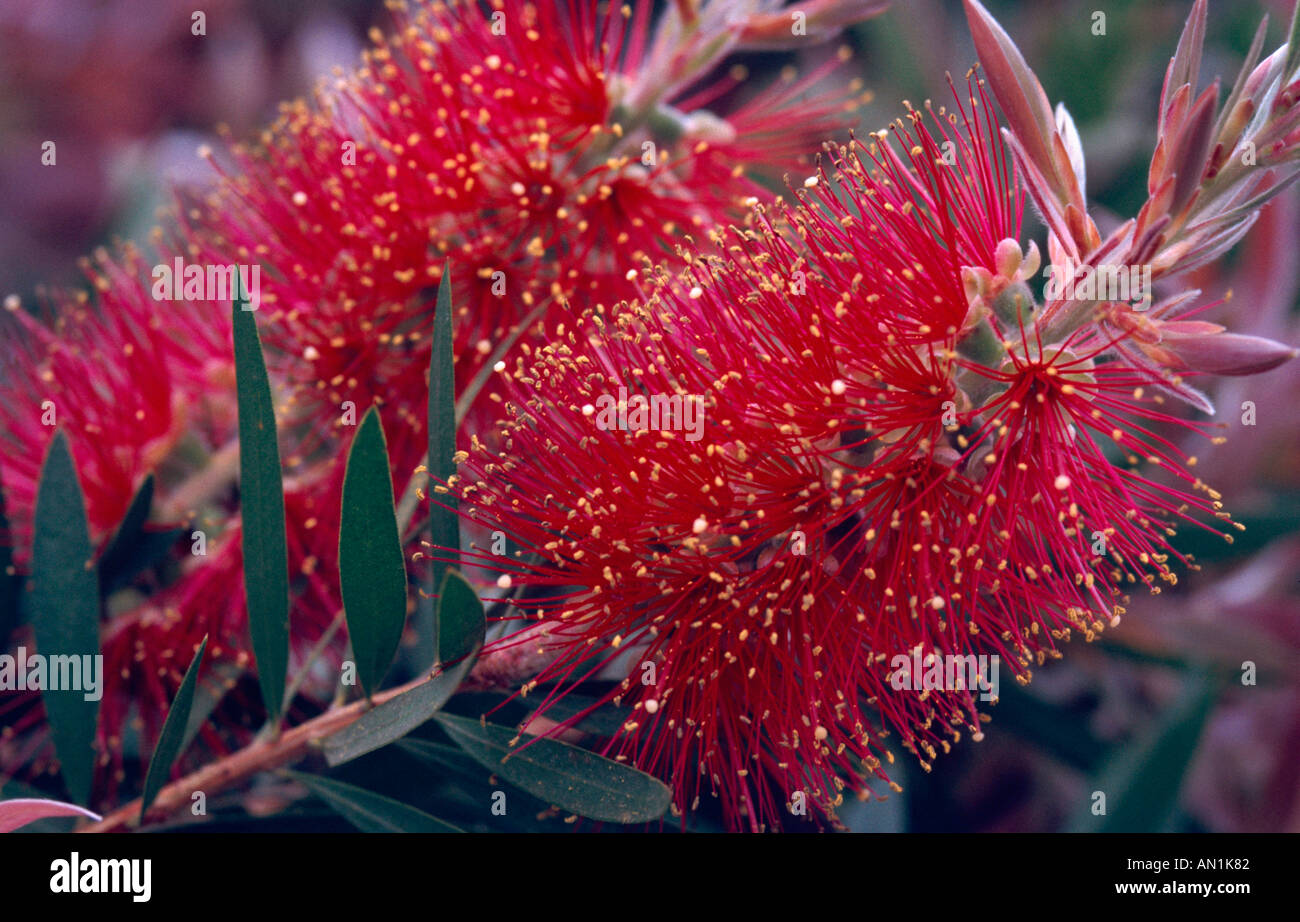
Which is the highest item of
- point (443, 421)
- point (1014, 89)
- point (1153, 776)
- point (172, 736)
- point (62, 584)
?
point (1014, 89)

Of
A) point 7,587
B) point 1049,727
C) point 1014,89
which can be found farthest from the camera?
point 1049,727

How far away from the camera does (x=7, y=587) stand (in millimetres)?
964

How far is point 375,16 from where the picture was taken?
210 cm

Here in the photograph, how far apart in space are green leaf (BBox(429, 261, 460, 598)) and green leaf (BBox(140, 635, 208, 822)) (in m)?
0.20

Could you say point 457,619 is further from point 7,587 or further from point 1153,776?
point 1153,776

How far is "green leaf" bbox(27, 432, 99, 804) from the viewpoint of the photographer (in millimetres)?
856

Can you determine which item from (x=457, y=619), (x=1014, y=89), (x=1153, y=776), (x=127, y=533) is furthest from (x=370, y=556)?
(x=1153, y=776)

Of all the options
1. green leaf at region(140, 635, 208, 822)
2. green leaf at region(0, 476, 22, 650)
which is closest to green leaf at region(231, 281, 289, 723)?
green leaf at region(140, 635, 208, 822)

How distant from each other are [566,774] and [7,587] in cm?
63

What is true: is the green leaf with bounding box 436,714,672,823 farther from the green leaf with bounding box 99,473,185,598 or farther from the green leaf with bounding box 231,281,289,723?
the green leaf with bounding box 99,473,185,598

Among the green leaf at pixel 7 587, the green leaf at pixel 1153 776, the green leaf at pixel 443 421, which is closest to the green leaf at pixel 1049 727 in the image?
the green leaf at pixel 1153 776
